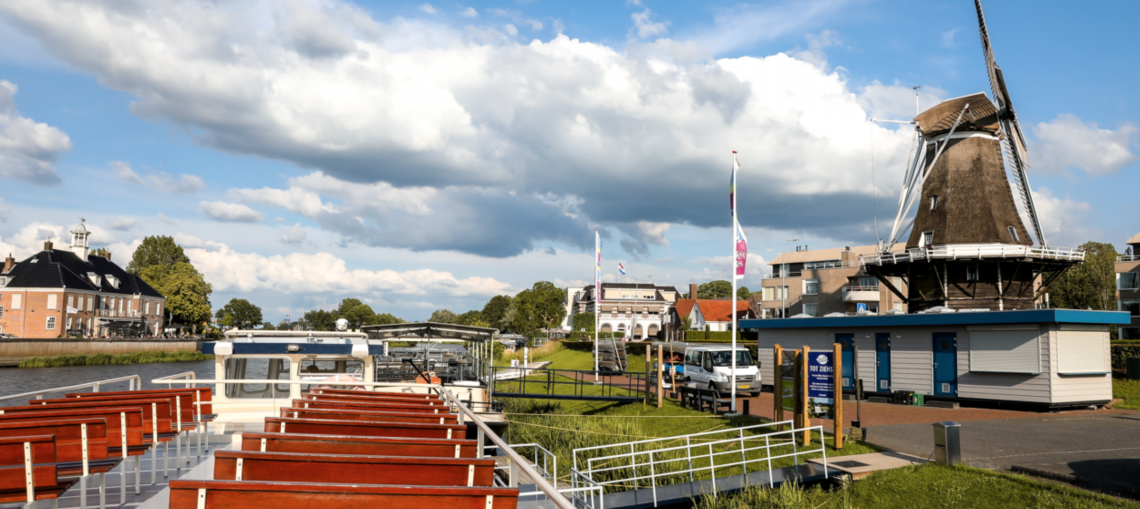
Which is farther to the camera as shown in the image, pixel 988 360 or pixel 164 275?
pixel 164 275

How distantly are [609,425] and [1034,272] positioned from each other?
27923 millimetres

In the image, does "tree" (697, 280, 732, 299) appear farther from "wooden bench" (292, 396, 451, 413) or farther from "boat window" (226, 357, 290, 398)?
"wooden bench" (292, 396, 451, 413)

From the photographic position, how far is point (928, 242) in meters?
39.0

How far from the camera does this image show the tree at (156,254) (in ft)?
385

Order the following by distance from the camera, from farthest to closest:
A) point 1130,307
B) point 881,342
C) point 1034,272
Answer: point 1130,307
point 1034,272
point 881,342

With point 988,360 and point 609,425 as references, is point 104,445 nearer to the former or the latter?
point 609,425

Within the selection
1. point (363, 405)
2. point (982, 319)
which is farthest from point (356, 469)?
point (982, 319)

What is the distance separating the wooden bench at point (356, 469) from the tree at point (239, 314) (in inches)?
5916

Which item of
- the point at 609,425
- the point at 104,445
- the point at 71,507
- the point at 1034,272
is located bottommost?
the point at 609,425

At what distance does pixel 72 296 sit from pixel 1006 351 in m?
90.4

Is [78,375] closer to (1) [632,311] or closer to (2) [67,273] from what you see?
(2) [67,273]

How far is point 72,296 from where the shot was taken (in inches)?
3073

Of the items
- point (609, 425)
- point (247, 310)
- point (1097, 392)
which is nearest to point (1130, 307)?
point (1097, 392)

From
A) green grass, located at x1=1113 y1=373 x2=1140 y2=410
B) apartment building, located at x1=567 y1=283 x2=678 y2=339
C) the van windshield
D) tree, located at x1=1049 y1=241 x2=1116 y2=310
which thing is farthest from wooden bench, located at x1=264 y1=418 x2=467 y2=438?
apartment building, located at x1=567 y1=283 x2=678 y2=339
